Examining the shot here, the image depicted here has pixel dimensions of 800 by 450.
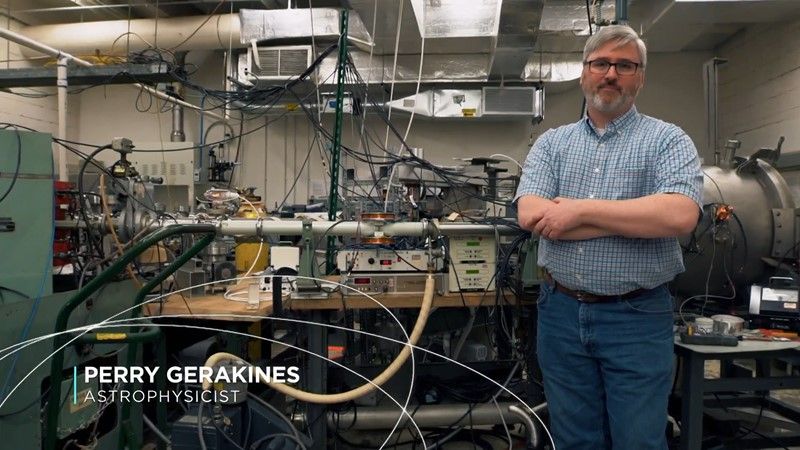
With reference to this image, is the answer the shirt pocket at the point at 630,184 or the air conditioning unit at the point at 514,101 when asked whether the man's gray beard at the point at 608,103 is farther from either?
the air conditioning unit at the point at 514,101

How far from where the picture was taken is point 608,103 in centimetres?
136

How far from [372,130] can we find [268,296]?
3361 mm

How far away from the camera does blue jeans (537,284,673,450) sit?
1.31m

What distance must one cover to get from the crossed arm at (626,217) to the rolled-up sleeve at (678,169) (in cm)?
3

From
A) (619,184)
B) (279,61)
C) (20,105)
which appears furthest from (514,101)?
(20,105)

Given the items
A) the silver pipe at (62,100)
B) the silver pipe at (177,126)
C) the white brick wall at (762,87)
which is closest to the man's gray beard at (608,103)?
the silver pipe at (62,100)

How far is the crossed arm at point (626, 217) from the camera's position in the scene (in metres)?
1.20

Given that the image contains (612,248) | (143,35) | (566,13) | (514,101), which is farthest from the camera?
(514,101)

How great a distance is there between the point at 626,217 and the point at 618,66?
461mm

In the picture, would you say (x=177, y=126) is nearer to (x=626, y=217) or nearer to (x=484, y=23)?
(x=484, y=23)

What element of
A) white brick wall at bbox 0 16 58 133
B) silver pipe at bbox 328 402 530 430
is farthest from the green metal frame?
white brick wall at bbox 0 16 58 133

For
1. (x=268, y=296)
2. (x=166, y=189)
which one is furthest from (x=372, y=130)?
(x=268, y=296)

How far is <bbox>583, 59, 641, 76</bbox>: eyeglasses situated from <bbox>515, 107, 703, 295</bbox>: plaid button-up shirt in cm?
12

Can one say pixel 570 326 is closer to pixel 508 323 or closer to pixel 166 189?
pixel 508 323
